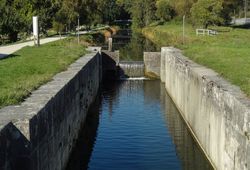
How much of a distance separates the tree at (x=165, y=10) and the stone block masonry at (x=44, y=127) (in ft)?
242

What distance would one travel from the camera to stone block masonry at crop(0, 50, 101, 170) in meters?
10.8

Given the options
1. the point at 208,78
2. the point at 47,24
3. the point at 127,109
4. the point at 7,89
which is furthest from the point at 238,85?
the point at 47,24

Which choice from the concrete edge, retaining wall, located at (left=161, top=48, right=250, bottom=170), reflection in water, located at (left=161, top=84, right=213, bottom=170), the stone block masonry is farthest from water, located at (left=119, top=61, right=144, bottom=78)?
the concrete edge

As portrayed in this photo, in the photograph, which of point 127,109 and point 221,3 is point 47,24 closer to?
point 221,3

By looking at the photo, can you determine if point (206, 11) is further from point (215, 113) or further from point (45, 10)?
point (215, 113)

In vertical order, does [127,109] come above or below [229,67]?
below

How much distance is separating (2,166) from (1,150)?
Result: 0.31m

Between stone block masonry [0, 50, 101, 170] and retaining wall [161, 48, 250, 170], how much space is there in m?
4.89

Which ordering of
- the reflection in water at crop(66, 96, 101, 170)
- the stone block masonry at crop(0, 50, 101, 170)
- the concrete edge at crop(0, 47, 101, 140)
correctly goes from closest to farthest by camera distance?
1. the stone block masonry at crop(0, 50, 101, 170)
2. the concrete edge at crop(0, 47, 101, 140)
3. the reflection in water at crop(66, 96, 101, 170)

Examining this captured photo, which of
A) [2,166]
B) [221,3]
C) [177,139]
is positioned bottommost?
[177,139]

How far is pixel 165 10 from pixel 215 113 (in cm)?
7837

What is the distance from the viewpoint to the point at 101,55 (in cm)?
3988

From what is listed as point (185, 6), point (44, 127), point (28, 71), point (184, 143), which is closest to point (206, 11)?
point (185, 6)

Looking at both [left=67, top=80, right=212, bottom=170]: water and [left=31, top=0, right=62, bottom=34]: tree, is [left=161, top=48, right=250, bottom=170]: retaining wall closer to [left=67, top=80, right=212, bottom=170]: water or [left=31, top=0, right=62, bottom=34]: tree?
[left=67, top=80, right=212, bottom=170]: water
